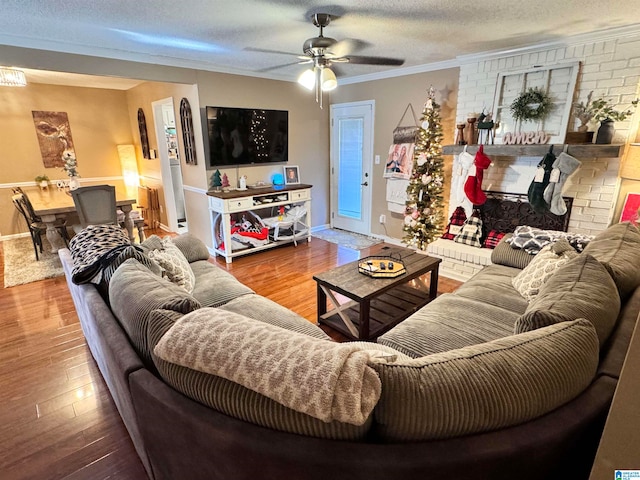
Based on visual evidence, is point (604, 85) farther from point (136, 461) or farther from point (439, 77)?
point (136, 461)

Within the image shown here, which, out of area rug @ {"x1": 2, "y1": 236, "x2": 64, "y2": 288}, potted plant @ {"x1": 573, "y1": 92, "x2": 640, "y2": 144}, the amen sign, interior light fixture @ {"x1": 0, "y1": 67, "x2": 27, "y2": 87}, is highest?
interior light fixture @ {"x1": 0, "y1": 67, "x2": 27, "y2": 87}

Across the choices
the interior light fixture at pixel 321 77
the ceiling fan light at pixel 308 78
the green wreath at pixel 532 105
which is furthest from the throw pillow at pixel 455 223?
the ceiling fan light at pixel 308 78

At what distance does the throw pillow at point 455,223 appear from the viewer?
3838 mm

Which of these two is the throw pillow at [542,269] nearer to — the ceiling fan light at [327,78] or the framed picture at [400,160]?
the ceiling fan light at [327,78]

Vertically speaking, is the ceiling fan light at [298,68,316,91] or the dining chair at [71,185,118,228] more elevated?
the ceiling fan light at [298,68,316,91]

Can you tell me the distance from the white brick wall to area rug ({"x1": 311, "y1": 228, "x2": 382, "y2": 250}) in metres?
1.77

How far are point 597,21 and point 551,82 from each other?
641 mm

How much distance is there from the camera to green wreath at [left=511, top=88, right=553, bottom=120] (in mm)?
3193

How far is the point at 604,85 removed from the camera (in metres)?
2.93

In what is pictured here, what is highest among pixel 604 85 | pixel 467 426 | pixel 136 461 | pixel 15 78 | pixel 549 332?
pixel 15 78

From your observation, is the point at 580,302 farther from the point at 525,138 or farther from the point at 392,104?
the point at 392,104

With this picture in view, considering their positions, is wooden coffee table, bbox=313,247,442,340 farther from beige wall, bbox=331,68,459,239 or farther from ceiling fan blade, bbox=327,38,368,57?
ceiling fan blade, bbox=327,38,368,57

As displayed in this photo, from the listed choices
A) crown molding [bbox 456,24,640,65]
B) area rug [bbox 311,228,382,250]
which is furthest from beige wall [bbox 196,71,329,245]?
crown molding [bbox 456,24,640,65]

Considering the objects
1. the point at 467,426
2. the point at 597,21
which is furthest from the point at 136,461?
the point at 597,21
